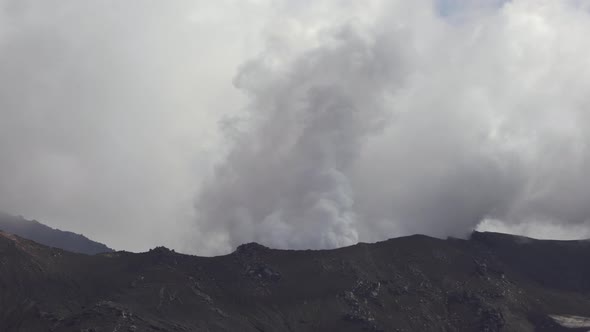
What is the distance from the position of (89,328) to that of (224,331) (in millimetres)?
34350

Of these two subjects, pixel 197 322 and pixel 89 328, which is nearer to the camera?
pixel 89 328

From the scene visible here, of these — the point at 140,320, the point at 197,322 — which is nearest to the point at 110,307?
the point at 140,320

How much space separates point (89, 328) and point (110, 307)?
10988mm

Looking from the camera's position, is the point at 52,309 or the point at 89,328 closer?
the point at 89,328

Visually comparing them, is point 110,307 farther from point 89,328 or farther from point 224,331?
point 224,331

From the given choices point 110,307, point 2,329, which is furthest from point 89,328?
point 2,329

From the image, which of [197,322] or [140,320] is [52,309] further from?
[197,322]

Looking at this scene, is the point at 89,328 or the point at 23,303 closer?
the point at 89,328

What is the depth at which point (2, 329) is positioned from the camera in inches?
7431

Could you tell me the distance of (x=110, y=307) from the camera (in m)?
196

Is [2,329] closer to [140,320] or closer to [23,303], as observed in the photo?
[23,303]

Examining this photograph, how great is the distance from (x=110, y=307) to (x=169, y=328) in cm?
1773

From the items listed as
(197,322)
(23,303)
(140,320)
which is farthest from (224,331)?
(23,303)

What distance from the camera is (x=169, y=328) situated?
190 m
